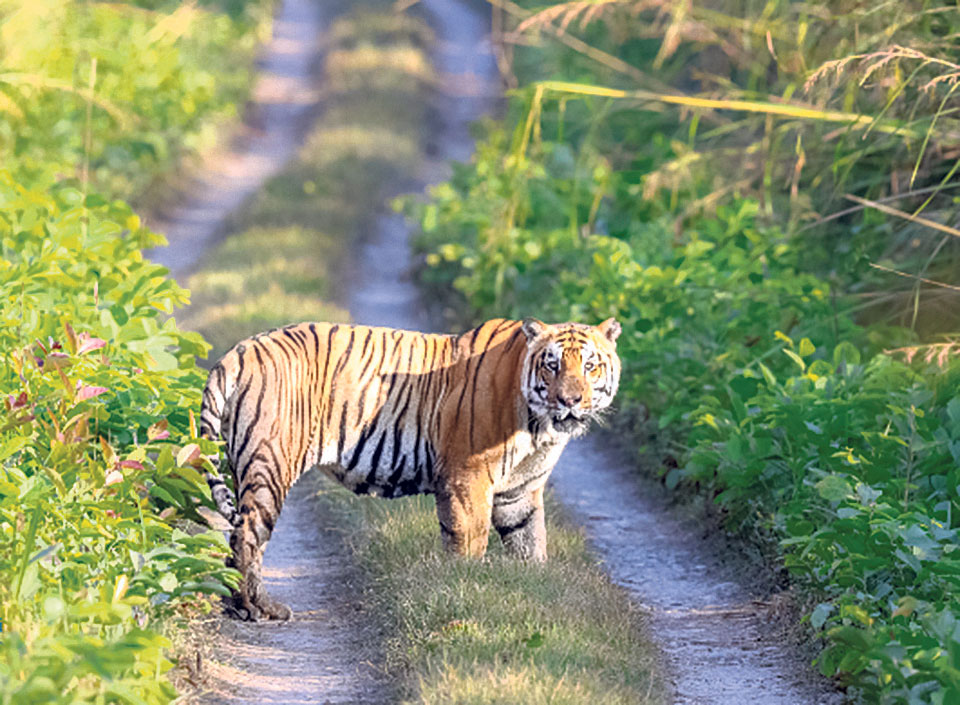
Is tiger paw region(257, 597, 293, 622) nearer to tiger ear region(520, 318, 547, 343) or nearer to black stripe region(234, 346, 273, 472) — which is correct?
black stripe region(234, 346, 273, 472)

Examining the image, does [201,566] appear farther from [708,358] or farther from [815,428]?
[708,358]

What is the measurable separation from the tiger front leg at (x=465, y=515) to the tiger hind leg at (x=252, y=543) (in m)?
0.75

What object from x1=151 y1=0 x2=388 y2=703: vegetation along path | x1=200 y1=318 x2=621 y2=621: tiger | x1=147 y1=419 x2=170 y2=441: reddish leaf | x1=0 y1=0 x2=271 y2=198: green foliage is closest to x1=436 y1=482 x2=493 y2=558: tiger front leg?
x1=200 y1=318 x2=621 y2=621: tiger

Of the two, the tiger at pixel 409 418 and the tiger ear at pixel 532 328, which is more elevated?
the tiger ear at pixel 532 328

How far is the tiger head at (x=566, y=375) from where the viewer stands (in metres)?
5.55

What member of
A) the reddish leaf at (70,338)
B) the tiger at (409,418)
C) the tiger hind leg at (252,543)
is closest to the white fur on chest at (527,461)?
the tiger at (409,418)

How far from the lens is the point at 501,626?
16.9 ft

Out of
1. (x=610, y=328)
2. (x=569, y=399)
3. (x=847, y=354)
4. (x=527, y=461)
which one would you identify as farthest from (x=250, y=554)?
(x=847, y=354)

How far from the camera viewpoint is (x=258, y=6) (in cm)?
3016

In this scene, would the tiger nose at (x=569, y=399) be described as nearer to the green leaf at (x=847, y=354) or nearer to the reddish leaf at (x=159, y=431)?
the reddish leaf at (x=159, y=431)

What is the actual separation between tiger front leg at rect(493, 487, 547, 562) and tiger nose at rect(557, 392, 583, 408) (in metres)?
0.69

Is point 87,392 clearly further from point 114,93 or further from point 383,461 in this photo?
point 114,93

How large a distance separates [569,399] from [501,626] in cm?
101

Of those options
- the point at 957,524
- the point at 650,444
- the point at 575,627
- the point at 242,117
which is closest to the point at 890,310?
the point at 650,444
